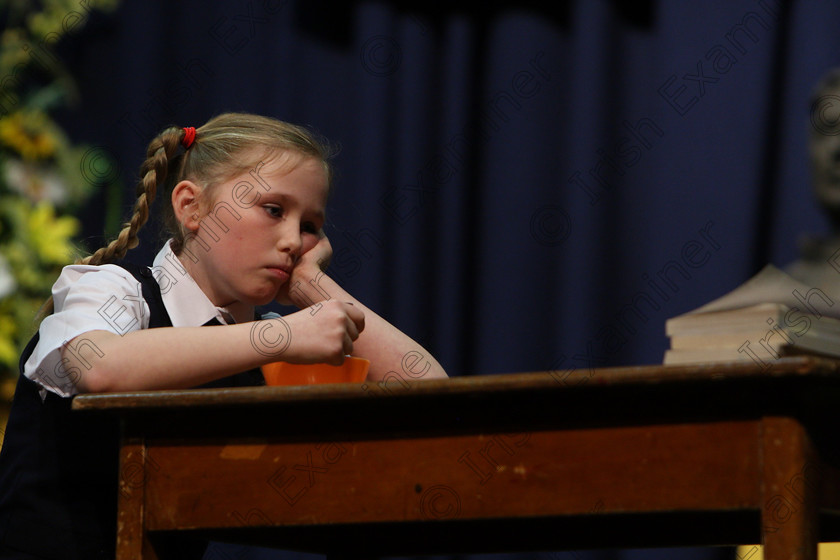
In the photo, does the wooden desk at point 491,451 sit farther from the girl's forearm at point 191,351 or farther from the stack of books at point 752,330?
the stack of books at point 752,330

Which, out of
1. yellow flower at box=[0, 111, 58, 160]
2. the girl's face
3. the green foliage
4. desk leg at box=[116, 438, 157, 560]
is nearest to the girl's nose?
the girl's face

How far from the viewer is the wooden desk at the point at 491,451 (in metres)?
0.81

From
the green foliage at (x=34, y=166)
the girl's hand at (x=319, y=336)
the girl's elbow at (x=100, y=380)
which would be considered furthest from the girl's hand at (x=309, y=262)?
the green foliage at (x=34, y=166)

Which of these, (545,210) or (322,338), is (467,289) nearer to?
(545,210)

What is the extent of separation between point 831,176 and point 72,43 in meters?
1.93

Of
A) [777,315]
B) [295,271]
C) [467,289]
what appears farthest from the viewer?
[467,289]

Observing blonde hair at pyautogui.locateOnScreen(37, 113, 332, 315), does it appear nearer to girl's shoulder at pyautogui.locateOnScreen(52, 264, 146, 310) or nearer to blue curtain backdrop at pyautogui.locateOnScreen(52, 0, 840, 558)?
girl's shoulder at pyautogui.locateOnScreen(52, 264, 146, 310)

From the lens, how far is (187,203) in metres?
1.54

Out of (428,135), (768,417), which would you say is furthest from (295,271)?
(428,135)

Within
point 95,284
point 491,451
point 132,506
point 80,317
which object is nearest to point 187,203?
point 95,284

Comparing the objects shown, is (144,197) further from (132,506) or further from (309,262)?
(132,506)

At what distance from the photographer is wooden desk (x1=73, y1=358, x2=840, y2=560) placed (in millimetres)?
807

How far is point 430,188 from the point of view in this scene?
2.44 meters

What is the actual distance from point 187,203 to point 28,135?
4.12 feet
